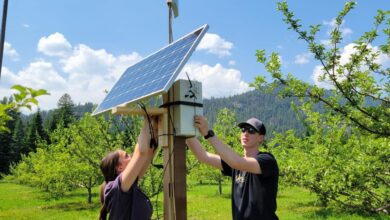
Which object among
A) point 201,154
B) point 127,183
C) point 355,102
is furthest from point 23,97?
point 355,102

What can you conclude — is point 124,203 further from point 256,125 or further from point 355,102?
point 355,102

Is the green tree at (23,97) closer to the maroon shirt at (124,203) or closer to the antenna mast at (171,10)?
the maroon shirt at (124,203)

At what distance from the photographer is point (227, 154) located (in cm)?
288

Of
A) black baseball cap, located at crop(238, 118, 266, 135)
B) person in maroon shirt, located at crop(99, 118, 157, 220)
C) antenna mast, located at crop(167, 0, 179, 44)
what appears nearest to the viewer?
person in maroon shirt, located at crop(99, 118, 157, 220)

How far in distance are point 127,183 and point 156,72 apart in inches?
34.3

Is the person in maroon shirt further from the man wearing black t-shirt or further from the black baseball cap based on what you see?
the black baseball cap

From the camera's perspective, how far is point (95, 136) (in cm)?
1037

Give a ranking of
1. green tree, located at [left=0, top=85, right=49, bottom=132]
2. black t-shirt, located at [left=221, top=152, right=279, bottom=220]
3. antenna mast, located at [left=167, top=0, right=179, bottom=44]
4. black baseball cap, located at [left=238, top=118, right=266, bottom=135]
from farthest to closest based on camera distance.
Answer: antenna mast, located at [left=167, top=0, right=179, bottom=44]
black baseball cap, located at [left=238, top=118, right=266, bottom=135]
black t-shirt, located at [left=221, top=152, right=279, bottom=220]
green tree, located at [left=0, top=85, right=49, bottom=132]

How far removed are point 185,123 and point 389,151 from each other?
3.42 meters

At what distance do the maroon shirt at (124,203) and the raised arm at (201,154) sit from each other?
62cm

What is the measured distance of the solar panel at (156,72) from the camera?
2562 millimetres

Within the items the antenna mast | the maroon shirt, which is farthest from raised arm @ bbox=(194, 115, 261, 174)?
the antenna mast

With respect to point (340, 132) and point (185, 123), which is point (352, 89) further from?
point (340, 132)

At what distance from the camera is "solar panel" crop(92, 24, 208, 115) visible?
256cm
